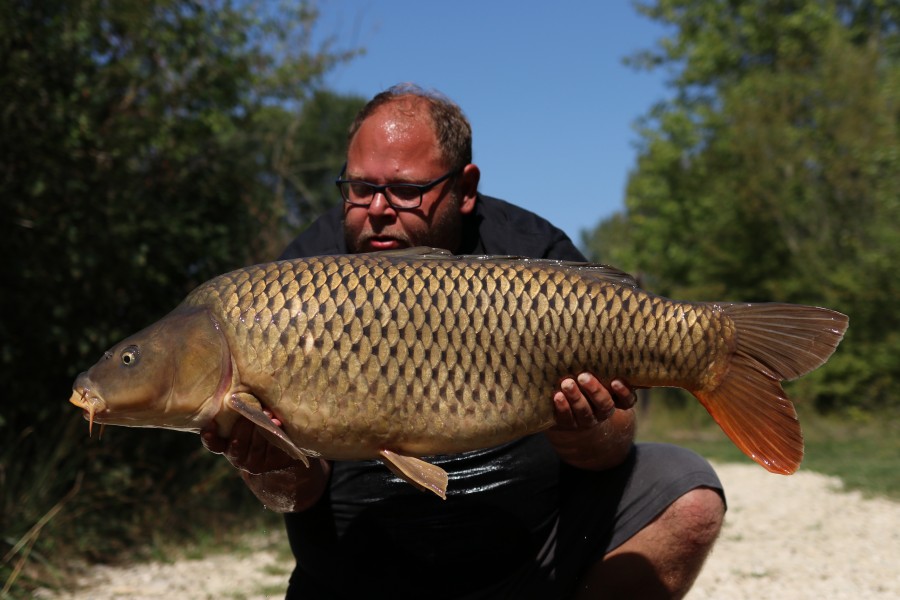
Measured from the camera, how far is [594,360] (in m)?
1.89

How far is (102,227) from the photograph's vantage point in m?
4.48

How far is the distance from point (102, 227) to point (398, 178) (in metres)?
2.52

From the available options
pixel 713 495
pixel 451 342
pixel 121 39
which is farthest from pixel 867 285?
pixel 451 342

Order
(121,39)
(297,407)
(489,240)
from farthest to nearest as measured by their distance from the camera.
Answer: (121,39) < (489,240) < (297,407)

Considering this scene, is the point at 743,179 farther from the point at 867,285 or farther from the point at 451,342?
the point at 451,342

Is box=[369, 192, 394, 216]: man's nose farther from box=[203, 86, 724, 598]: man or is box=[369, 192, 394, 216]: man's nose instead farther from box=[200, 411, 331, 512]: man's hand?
box=[200, 411, 331, 512]: man's hand

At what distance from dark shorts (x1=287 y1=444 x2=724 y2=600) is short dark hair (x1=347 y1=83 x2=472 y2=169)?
0.86 m

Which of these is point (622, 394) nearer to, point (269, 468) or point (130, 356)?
point (269, 468)

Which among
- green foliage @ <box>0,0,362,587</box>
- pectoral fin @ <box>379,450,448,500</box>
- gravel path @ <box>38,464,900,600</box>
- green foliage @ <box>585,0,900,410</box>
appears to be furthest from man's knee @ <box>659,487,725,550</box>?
green foliage @ <box>585,0,900,410</box>

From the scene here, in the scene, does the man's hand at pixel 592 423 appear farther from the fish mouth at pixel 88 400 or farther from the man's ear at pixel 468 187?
the fish mouth at pixel 88 400

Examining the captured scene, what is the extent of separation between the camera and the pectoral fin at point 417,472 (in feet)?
5.90

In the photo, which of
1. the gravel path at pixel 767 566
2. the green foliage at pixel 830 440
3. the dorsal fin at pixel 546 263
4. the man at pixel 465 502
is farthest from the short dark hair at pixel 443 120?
the green foliage at pixel 830 440

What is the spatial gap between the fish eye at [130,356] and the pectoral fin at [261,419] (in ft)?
0.61

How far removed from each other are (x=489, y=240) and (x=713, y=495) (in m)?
0.86
